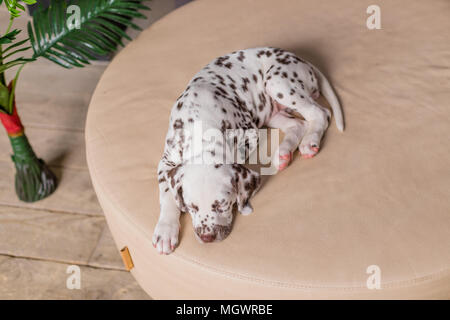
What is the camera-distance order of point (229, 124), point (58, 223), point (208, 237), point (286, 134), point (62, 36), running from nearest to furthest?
1. point (208, 237)
2. point (229, 124)
3. point (286, 134)
4. point (62, 36)
5. point (58, 223)

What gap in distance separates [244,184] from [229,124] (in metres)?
0.35

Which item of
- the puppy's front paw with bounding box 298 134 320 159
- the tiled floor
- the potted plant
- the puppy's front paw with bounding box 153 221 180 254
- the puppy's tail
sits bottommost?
the tiled floor

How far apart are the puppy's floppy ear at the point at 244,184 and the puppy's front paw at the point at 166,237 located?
0.30 metres

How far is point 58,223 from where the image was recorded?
2990mm

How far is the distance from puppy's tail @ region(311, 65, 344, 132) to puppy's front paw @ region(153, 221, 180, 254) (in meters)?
0.98

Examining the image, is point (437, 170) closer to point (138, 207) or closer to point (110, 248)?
point (138, 207)

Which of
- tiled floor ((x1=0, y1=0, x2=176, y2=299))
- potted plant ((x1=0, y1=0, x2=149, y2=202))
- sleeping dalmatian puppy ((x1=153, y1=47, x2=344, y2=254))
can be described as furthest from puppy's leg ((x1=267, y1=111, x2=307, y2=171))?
tiled floor ((x1=0, y1=0, x2=176, y2=299))

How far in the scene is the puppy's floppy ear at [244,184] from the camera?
1.94 meters

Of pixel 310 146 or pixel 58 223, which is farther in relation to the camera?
pixel 58 223

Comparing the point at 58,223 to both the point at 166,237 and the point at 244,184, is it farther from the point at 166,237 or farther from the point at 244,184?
the point at 244,184

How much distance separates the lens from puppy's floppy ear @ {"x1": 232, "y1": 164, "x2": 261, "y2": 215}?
76.3 inches

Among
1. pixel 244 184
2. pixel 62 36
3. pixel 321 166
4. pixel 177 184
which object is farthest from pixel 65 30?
pixel 321 166

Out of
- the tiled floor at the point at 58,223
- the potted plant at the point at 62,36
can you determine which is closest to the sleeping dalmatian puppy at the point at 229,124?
the potted plant at the point at 62,36

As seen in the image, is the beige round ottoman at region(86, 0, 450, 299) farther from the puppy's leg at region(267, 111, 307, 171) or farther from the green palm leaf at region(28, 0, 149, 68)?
the green palm leaf at region(28, 0, 149, 68)
